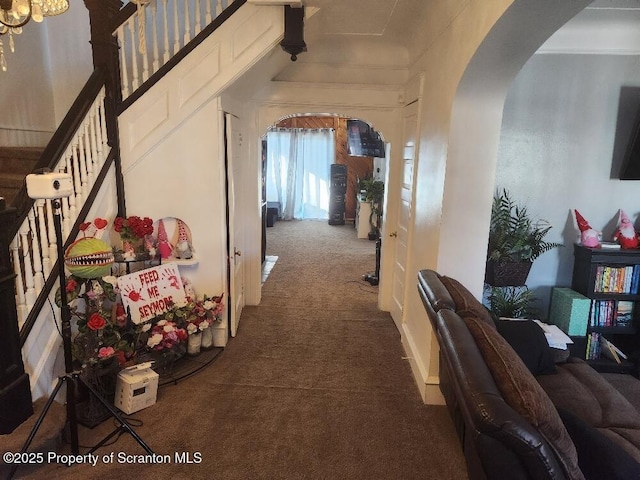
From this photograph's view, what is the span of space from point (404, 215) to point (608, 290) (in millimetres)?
1740

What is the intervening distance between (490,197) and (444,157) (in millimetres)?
367

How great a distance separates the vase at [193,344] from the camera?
3404mm

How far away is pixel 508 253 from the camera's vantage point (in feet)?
10.3

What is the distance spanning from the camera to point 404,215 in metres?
3.98

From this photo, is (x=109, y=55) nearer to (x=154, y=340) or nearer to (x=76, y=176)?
(x=76, y=176)

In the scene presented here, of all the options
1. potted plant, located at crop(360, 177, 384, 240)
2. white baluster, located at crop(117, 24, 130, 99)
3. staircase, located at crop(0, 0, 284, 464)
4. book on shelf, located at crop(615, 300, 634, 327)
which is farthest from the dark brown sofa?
potted plant, located at crop(360, 177, 384, 240)

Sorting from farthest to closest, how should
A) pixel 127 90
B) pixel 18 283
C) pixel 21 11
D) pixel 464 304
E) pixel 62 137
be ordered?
pixel 127 90, pixel 62 137, pixel 18 283, pixel 21 11, pixel 464 304

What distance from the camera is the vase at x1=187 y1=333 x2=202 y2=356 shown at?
11.2 feet

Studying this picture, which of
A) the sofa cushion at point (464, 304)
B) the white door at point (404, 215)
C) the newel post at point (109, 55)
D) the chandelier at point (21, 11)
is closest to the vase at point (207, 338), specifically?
the newel post at point (109, 55)

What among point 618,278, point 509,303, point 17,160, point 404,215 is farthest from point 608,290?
point 17,160

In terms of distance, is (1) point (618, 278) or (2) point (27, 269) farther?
(1) point (618, 278)

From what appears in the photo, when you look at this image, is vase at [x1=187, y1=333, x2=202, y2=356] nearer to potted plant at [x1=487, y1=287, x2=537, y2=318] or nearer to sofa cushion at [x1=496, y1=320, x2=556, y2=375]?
sofa cushion at [x1=496, y1=320, x2=556, y2=375]

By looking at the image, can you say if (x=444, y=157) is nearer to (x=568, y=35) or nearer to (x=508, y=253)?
(x=508, y=253)

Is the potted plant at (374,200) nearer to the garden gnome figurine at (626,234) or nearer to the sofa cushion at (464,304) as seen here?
the garden gnome figurine at (626,234)
